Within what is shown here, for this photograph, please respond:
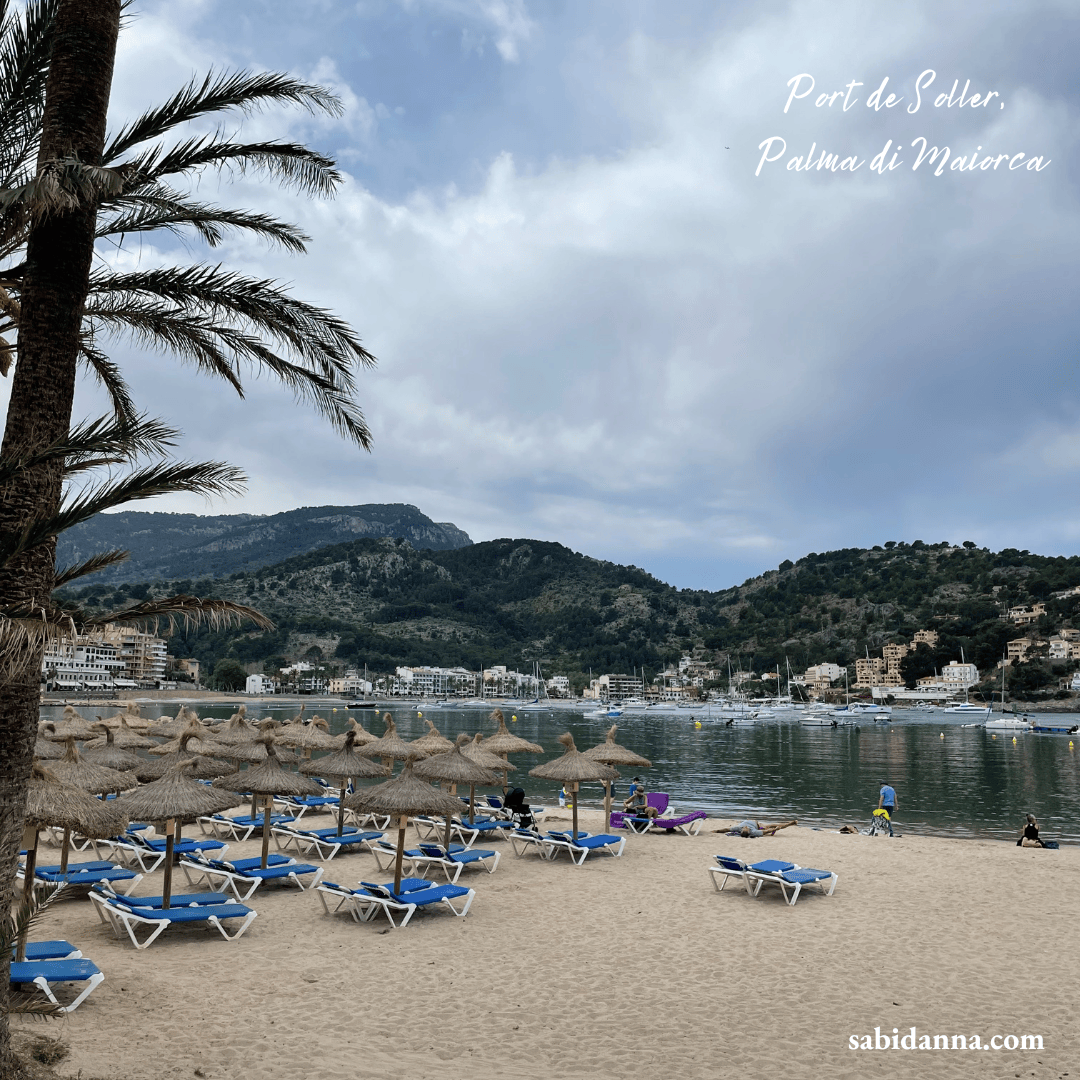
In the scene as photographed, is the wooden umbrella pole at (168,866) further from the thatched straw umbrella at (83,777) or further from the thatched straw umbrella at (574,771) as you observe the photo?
the thatched straw umbrella at (574,771)

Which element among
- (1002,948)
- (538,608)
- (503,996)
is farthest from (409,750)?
(538,608)

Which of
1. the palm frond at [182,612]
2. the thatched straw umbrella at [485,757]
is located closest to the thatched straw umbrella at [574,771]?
the thatched straw umbrella at [485,757]

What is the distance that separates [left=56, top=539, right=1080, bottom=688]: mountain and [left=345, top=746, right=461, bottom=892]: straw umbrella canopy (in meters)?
125

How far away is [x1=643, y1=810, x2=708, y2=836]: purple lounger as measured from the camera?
16875 mm

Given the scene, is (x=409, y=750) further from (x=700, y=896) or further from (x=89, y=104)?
(x=89, y=104)

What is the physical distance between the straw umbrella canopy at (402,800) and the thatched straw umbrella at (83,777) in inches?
123

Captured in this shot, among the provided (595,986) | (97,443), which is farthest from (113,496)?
(595,986)

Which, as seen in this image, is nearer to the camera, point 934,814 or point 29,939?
point 29,939

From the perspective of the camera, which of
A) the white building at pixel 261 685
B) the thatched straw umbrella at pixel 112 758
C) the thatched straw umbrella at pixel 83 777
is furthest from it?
the white building at pixel 261 685

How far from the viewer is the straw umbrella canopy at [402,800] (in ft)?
31.7

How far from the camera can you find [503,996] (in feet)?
23.0

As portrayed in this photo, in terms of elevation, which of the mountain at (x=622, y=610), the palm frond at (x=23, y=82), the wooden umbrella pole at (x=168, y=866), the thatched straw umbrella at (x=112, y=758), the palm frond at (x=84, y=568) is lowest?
the wooden umbrella pole at (x=168, y=866)

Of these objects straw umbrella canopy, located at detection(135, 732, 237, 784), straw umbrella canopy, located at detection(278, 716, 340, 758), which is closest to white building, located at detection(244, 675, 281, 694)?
straw umbrella canopy, located at detection(278, 716, 340, 758)

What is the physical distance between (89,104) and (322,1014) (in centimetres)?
666
